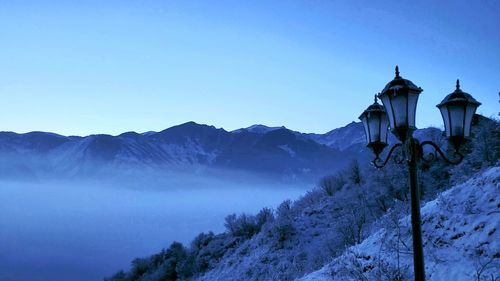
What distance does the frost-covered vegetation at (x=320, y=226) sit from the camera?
2156 cm

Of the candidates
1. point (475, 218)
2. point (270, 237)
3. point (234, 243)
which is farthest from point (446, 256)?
point (234, 243)

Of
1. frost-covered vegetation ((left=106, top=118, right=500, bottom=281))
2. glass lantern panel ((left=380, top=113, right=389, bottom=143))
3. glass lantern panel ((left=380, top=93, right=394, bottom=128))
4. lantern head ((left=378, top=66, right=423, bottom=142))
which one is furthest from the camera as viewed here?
frost-covered vegetation ((left=106, top=118, right=500, bottom=281))

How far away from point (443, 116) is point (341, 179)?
37830 mm

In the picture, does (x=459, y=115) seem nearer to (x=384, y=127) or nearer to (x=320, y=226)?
(x=384, y=127)

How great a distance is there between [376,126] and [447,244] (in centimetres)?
676

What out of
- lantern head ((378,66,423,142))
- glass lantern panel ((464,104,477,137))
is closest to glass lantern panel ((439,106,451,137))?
glass lantern panel ((464,104,477,137))

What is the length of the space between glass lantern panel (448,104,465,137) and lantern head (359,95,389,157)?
0.88 metres

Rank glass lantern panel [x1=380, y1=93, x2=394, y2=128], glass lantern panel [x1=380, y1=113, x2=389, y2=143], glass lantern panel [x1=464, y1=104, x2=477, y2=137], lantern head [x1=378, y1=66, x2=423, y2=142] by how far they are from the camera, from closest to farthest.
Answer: lantern head [x1=378, y1=66, x2=423, y2=142], glass lantern panel [x1=380, y1=93, x2=394, y2=128], glass lantern panel [x1=464, y1=104, x2=477, y2=137], glass lantern panel [x1=380, y1=113, x2=389, y2=143]

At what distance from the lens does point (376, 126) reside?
571cm

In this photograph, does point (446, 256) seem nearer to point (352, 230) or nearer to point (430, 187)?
point (352, 230)

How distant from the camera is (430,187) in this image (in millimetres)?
26859

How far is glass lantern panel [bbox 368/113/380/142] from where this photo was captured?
5695 millimetres

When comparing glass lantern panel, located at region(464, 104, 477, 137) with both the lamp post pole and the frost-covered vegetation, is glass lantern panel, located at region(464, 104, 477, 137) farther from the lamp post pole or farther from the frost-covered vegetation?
the frost-covered vegetation

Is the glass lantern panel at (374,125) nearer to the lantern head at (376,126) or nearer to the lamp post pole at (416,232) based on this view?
the lantern head at (376,126)
